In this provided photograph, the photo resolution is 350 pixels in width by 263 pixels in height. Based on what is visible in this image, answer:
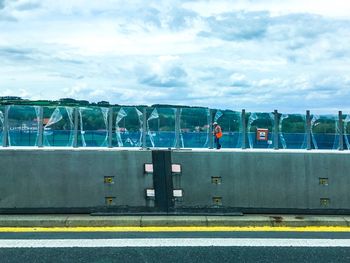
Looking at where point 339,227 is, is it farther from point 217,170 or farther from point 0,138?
point 0,138

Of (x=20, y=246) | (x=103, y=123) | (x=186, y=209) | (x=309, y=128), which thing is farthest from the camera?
(x=103, y=123)

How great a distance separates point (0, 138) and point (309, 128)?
221 inches

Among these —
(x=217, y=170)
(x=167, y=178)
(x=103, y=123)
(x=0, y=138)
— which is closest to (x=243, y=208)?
(x=217, y=170)

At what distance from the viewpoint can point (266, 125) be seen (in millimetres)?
9070

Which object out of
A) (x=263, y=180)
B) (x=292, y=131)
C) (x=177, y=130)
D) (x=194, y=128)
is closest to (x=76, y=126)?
(x=177, y=130)

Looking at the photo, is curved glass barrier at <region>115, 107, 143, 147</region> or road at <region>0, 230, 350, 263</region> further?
curved glass barrier at <region>115, 107, 143, 147</region>

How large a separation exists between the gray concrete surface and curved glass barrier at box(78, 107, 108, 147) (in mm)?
2103

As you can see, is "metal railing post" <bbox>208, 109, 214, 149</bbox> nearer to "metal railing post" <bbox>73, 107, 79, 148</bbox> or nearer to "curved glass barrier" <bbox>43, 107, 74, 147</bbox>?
"metal railing post" <bbox>73, 107, 79, 148</bbox>

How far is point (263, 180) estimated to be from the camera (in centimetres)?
766

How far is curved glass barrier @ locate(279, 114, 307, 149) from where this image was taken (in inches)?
342

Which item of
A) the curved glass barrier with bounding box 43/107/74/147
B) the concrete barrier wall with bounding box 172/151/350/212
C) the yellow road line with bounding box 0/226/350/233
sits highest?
the curved glass barrier with bounding box 43/107/74/147

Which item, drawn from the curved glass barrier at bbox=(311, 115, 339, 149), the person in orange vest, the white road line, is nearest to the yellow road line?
the white road line

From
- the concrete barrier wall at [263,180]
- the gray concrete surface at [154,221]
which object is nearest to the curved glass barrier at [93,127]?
the concrete barrier wall at [263,180]

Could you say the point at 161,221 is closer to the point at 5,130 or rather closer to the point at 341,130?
the point at 5,130
